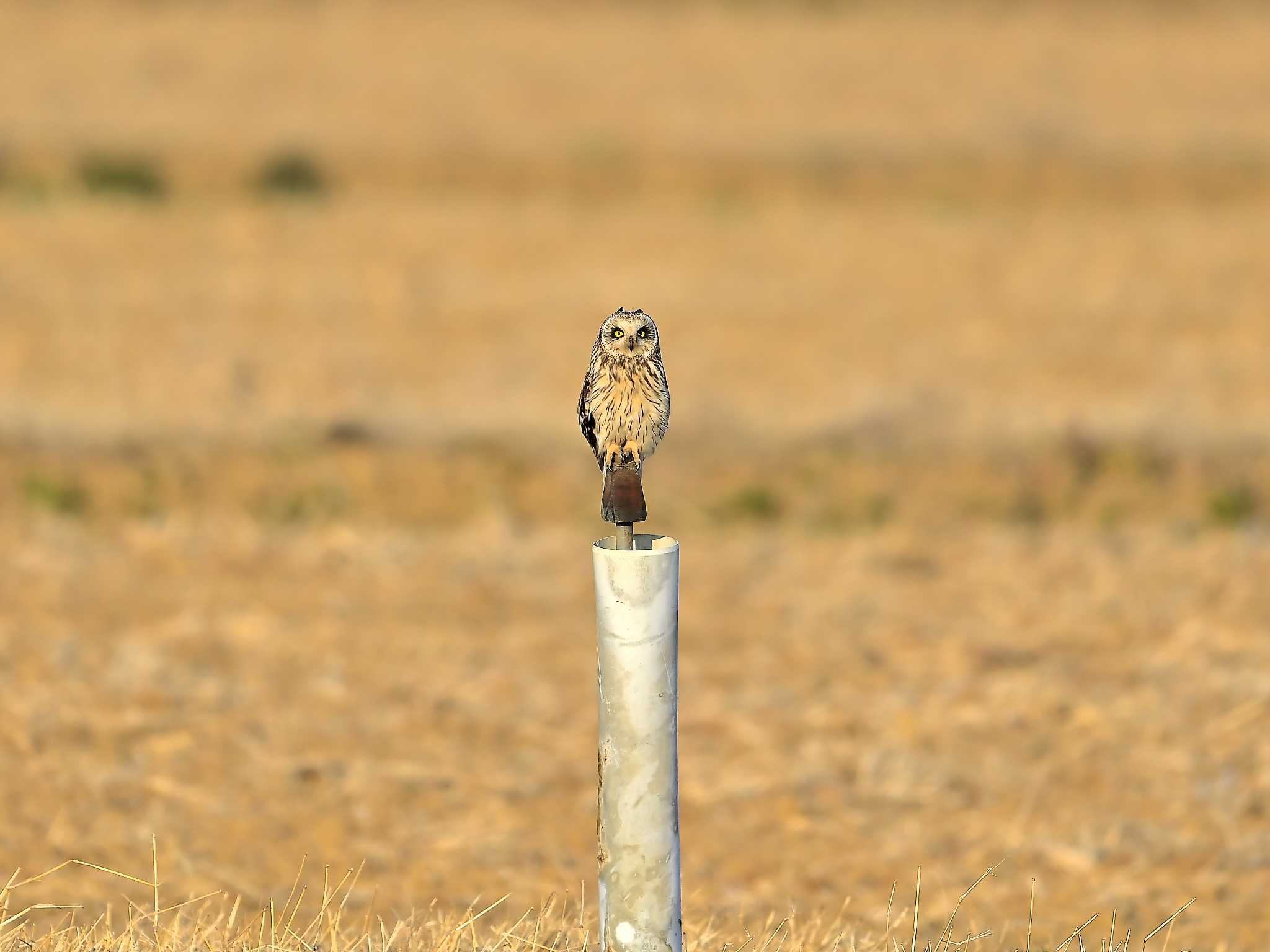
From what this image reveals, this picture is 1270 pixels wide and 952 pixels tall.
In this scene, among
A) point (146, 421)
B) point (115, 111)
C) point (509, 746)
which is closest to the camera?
point (509, 746)

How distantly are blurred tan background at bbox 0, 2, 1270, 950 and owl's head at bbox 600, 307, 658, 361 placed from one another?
252cm

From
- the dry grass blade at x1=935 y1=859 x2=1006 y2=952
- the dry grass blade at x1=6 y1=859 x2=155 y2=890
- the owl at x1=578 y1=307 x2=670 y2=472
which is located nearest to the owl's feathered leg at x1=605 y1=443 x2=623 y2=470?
the owl at x1=578 y1=307 x2=670 y2=472

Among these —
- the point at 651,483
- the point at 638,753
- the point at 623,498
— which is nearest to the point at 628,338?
the point at 623,498

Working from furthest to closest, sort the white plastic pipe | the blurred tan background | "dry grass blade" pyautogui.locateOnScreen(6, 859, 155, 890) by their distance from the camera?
the blurred tan background → "dry grass blade" pyautogui.locateOnScreen(6, 859, 155, 890) → the white plastic pipe

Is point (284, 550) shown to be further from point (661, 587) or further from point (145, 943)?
point (661, 587)

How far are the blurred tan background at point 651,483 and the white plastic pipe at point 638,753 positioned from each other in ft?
5.73

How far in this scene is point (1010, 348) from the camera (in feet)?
54.0

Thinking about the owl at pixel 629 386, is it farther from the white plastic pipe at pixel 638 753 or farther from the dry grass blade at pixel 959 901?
the dry grass blade at pixel 959 901

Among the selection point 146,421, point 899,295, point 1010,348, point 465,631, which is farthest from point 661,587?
point 899,295

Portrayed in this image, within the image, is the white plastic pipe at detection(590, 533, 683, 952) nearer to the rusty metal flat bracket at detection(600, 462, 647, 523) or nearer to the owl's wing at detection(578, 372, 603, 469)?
the rusty metal flat bracket at detection(600, 462, 647, 523)

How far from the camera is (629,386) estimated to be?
4207 millimetres

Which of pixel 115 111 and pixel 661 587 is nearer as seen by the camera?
pixel 661 587

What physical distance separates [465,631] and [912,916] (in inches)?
148

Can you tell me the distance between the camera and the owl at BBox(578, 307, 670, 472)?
13.8 feet
